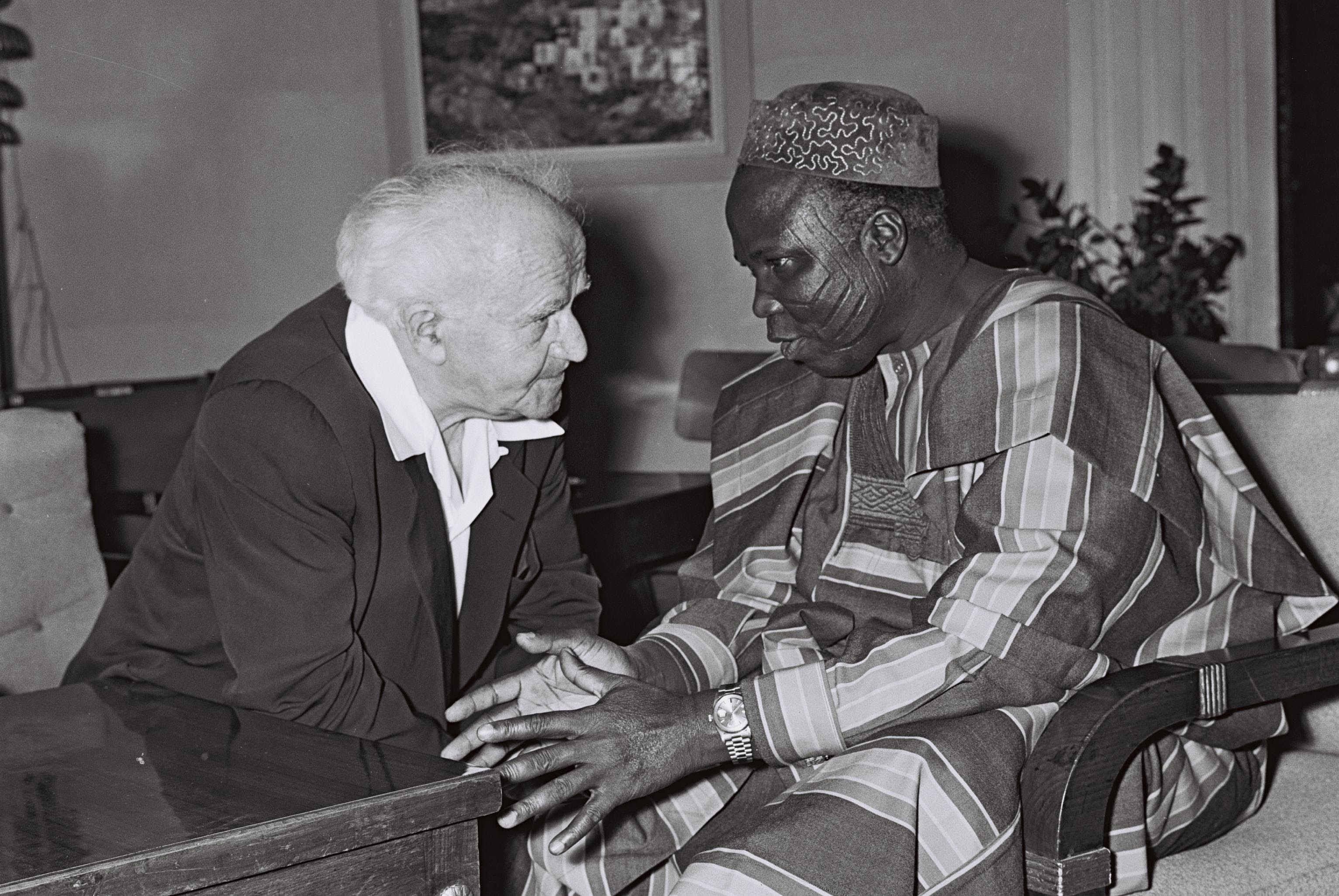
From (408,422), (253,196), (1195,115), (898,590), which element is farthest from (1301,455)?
(253,196)

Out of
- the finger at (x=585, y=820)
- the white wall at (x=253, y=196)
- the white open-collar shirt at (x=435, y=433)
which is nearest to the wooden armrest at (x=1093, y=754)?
the finger at (x=585, y=820)

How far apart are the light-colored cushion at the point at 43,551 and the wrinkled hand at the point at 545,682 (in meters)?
1.05

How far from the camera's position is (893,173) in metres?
1.93

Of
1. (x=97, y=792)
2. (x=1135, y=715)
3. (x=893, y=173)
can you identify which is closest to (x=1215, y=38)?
(x=893, y=173)

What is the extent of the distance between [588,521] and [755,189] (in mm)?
1311

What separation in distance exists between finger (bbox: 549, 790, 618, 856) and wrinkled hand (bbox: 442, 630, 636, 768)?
240mm

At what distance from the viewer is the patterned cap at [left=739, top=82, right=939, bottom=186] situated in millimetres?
1922

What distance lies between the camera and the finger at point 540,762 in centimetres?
154

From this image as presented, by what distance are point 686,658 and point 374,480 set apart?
493 millimetres

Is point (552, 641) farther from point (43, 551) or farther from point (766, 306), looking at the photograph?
point (43, 551)

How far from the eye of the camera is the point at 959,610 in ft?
5.75

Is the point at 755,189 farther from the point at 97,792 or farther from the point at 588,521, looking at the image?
the point at 588,521

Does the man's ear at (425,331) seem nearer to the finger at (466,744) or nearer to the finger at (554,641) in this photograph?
the finger at (554,641)

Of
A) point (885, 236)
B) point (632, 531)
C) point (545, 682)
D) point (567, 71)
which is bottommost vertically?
point (632, 531)
